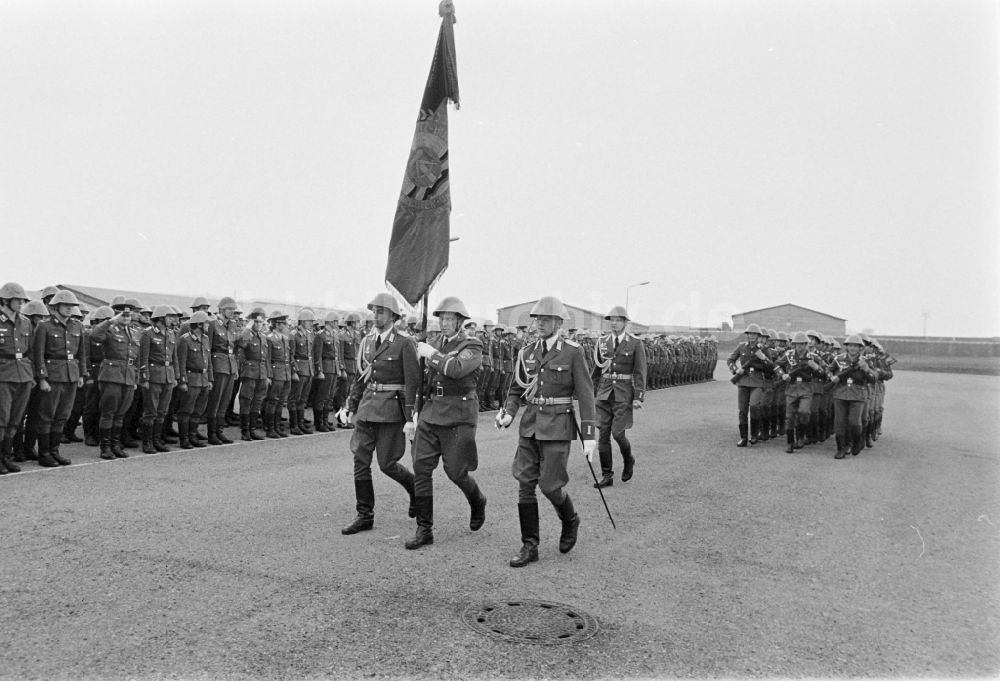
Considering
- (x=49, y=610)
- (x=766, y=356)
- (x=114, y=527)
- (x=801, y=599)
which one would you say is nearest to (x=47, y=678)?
(x=49, y=610)

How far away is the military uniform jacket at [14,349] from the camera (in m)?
8.32

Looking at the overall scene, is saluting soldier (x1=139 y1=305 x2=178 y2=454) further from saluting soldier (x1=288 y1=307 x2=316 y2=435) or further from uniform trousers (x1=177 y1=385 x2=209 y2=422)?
saluting soldier (x1=288 y1=307 x2=316 y2=435)

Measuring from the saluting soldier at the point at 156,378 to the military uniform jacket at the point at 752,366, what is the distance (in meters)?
8.51

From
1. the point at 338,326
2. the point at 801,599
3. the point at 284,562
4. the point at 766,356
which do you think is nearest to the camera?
the point at 801,599

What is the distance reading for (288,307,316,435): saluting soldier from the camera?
40.5ft

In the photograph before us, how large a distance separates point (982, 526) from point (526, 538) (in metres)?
4.52

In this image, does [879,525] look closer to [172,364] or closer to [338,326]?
[172,364]

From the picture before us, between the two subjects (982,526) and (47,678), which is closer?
(47,678)

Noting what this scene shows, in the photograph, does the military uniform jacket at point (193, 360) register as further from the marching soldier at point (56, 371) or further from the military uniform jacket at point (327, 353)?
the military uniform jacket at point (327, 353)

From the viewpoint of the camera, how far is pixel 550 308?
5930 mm

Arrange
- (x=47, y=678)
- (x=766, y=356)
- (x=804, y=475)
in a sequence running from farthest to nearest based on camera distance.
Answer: (x=766, y=356)
(x=804, y=475)
(x=47, y=678)

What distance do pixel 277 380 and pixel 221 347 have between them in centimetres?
108

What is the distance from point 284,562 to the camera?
5.12 metres

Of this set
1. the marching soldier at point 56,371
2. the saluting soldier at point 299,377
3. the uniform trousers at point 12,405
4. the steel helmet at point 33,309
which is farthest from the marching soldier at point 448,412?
the saluting soldier at point 299,377
